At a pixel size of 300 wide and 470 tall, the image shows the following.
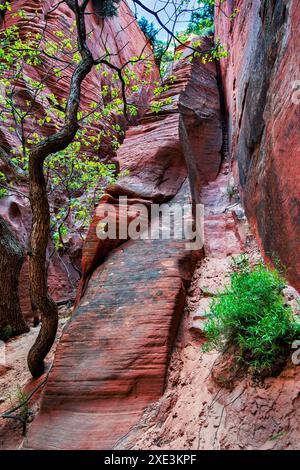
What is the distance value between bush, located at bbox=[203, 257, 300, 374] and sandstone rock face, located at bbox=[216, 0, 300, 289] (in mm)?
533

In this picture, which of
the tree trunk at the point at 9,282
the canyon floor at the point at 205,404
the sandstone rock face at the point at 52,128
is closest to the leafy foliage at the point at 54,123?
the sandstone rock face at the point at 52,128

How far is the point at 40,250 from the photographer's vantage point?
14.0 feet

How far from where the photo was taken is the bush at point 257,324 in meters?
2.46

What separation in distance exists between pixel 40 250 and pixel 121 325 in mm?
1544

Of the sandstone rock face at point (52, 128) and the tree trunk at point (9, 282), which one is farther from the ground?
the sandstone rock face at point (52, 128)

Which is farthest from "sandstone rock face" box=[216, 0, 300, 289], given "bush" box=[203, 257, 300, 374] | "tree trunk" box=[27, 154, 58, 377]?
"tree trunk" box=[27, 154, 58, 377]

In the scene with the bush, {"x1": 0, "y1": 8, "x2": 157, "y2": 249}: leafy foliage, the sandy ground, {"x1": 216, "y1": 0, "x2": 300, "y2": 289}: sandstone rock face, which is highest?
{"x1": 0, "y1": 8, "x2": 157, "y2": 249}: leafy foliage

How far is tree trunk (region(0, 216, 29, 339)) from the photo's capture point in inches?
236

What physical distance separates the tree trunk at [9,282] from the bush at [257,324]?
4.46 meters

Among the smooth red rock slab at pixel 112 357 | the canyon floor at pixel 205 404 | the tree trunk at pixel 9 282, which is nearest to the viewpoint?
the canyon floor at pixel 205 404

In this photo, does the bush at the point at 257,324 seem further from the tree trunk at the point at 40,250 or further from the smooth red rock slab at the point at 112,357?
the tree trunk at the point at 40,250

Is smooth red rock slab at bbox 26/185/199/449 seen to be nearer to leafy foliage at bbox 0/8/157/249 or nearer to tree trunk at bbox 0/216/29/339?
tree trunk at bbox 0/216/29/339

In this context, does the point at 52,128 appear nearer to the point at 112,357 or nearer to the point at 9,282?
the point at 9,282
